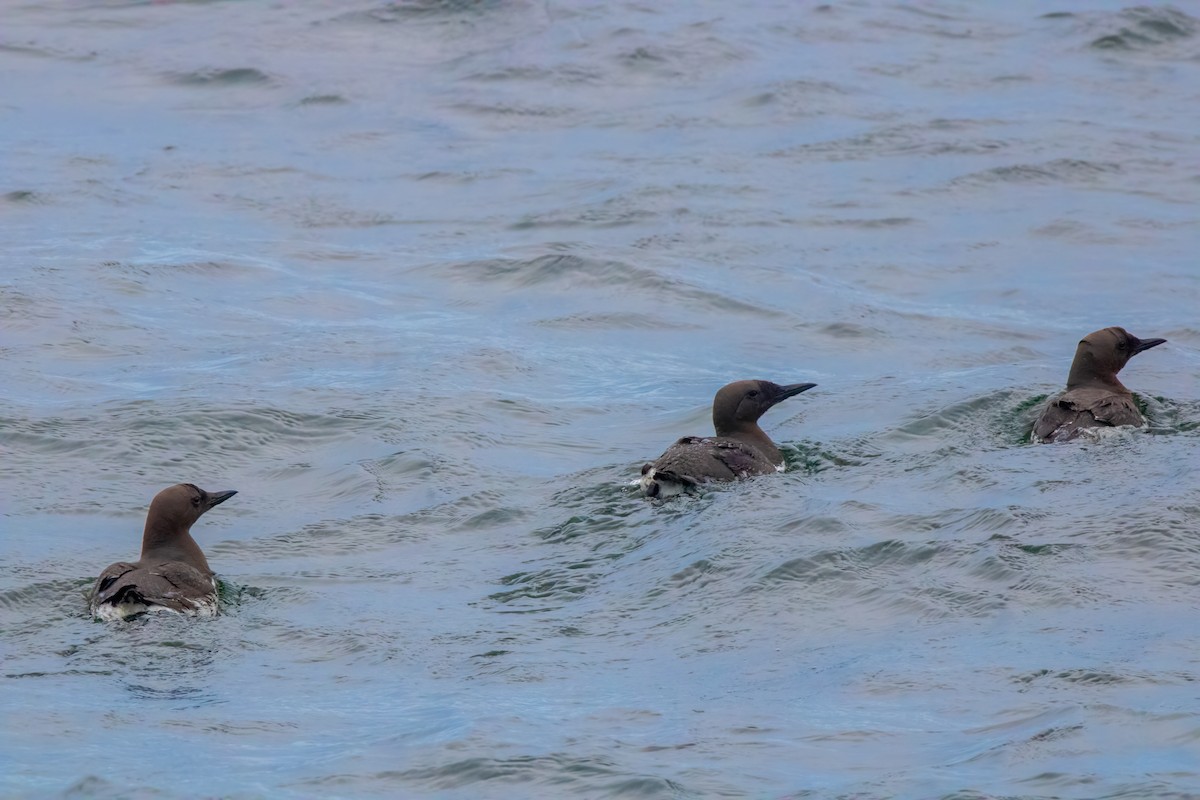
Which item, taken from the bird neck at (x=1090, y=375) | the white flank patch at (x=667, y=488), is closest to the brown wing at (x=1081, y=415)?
the bird neck at (x=1090, y=375)

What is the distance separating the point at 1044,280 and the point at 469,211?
5.78 metres

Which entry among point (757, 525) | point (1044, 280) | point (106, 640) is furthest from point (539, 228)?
point (106, 640)

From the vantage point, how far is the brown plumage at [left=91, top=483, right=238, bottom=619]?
8.87 metres

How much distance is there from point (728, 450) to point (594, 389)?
333cm

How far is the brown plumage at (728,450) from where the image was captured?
10625mm

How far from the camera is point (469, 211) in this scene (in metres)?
18.7

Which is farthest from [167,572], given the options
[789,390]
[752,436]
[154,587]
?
[789,390]

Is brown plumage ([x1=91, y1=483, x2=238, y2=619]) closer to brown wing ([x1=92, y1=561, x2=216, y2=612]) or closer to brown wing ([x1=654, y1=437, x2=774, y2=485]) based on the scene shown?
brown wing ([x1=92, y1=561, x2=216, y2=612])

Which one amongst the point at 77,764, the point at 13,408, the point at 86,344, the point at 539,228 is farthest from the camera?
the point at 539,228

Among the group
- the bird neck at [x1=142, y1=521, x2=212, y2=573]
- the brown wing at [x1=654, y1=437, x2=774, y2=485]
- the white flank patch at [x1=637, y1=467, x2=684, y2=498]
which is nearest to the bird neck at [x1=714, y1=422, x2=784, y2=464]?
the brown wing at [x1=654, y1=437, x2=774, y2=485]

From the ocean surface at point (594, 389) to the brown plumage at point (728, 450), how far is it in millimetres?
197

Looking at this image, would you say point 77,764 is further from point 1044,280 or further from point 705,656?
point 1044,280

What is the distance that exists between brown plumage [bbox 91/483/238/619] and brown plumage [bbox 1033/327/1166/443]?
501 centimetres

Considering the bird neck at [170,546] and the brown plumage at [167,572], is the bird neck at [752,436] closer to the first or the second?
the brown plumage at [167,572]
